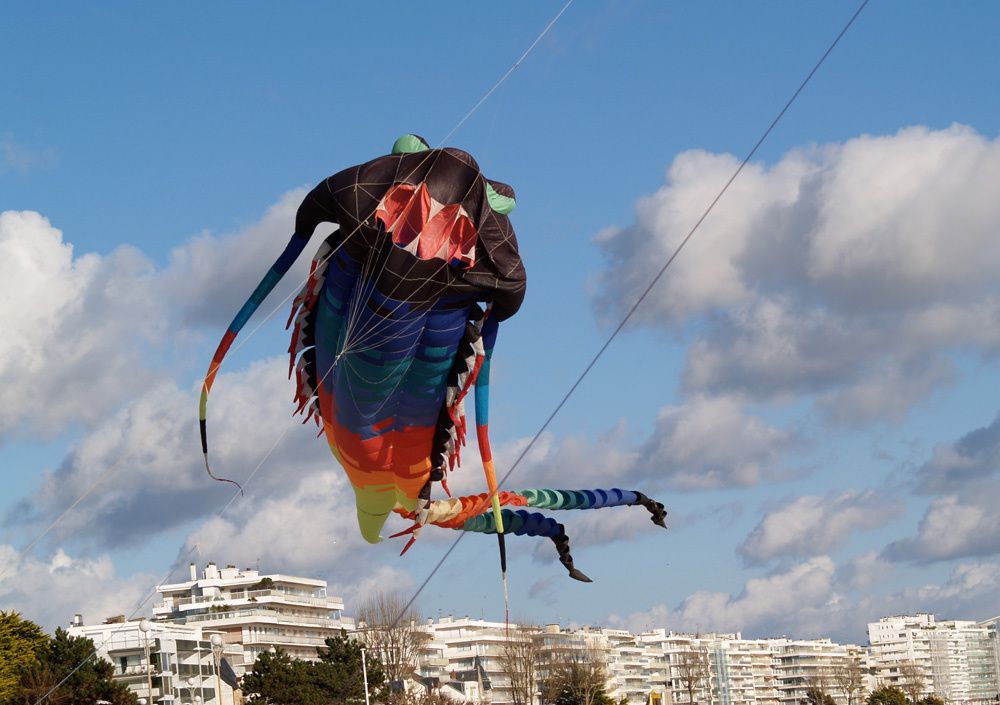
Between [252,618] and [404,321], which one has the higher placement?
[404,321]

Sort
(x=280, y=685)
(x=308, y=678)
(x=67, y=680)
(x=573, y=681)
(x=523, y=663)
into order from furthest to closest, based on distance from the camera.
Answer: (x=523, y=663)
(x=573, y=681)
(x=308, y=678)
(x=280, y=685)
(x=67, y=680)

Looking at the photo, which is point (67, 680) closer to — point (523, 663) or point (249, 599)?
point (249, 599)

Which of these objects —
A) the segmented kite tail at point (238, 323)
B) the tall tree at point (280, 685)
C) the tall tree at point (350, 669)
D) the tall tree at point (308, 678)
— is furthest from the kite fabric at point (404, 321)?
the tall tree at point (350, 669)

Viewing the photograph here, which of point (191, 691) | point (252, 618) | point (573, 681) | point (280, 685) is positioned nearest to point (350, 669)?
point (280, 685)

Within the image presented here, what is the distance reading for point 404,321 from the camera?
2375 cm

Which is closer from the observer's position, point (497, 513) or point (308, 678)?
point (497, 513)

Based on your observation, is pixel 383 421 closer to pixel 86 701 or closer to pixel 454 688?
pixel 86 701

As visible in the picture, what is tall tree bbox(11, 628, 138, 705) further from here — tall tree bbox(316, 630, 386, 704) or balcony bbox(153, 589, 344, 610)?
balcony bbox(153, 589, 344, 610)

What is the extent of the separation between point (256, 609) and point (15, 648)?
178 feet

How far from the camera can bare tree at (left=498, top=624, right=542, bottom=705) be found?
145m

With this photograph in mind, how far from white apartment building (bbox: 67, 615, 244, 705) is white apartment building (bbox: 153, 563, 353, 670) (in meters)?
12.6

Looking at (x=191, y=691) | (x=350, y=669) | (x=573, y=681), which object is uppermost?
(x=350, y=669)

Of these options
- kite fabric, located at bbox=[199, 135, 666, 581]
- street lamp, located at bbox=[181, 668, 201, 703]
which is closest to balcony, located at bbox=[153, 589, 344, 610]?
street lamp, located at bbox=[181, 668, 201, 703]

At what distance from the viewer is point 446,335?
2473cm
